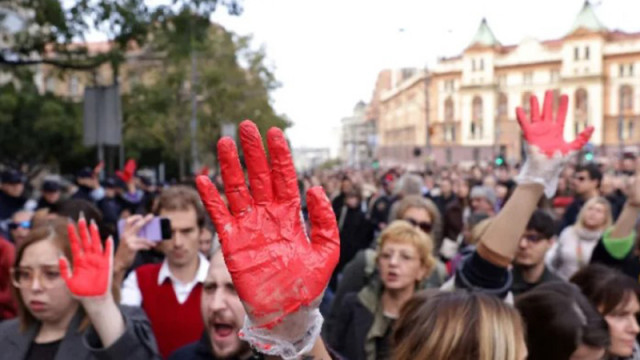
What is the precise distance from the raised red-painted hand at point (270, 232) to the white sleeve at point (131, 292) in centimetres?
219

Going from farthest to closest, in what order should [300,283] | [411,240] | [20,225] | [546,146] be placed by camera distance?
[20,225]
[411,240]
[546,146]
[300,283]

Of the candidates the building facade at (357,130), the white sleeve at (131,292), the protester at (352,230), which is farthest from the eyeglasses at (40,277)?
the building facade at (357,130)

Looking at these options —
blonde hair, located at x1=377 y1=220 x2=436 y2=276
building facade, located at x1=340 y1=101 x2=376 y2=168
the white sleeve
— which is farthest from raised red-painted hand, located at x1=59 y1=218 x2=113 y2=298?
building facade, located at x1=340 y1=101 x2=376 y2=168

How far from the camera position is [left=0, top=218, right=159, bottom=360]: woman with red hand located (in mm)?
2840

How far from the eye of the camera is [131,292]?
13.3 ft

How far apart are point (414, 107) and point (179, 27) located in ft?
315

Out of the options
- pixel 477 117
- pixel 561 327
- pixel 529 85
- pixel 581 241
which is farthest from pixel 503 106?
pixel 561 327

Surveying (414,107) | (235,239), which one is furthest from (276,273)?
(414,107)

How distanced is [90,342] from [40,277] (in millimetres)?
401

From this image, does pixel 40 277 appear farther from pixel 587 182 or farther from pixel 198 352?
pixel 587 182

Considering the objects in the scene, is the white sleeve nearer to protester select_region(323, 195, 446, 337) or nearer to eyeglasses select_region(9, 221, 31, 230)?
protester select_region(323, 195, 446, 337)

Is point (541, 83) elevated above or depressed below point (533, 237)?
above

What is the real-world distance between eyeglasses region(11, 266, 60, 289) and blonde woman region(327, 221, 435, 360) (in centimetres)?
160

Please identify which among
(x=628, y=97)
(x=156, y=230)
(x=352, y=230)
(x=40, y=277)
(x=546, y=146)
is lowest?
(x=352, y=230)
